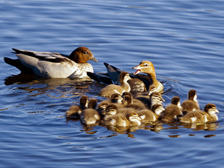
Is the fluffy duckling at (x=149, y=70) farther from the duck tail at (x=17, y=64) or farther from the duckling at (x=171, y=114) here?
the duck tail at (x=17, y=64)

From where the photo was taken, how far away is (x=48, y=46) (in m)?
15.2

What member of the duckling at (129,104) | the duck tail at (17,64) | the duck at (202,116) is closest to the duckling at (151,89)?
the duckling at (129,104)

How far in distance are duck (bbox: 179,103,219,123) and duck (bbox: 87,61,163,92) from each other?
91.2 inches

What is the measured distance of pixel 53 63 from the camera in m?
13.3

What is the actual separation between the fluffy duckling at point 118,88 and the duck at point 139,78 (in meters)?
0.34

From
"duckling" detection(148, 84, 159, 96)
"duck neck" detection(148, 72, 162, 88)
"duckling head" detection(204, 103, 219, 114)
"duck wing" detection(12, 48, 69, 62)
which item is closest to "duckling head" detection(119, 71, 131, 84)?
"duck neck" detection(148, 72, 162, 88)

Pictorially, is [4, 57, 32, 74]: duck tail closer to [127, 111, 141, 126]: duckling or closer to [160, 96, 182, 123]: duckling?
[127, 111, 141, 126]: duckling

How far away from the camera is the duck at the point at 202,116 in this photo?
9953mm

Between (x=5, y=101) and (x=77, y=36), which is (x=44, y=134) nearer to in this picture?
(x=5, y=101)

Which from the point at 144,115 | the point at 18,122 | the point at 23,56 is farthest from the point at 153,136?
the point at 23,56

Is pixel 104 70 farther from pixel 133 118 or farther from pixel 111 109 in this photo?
pixel 133 118

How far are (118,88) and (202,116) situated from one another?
2582 mm

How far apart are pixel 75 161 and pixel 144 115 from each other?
226 centimetres

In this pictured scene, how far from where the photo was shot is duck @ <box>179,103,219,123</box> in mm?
9953
